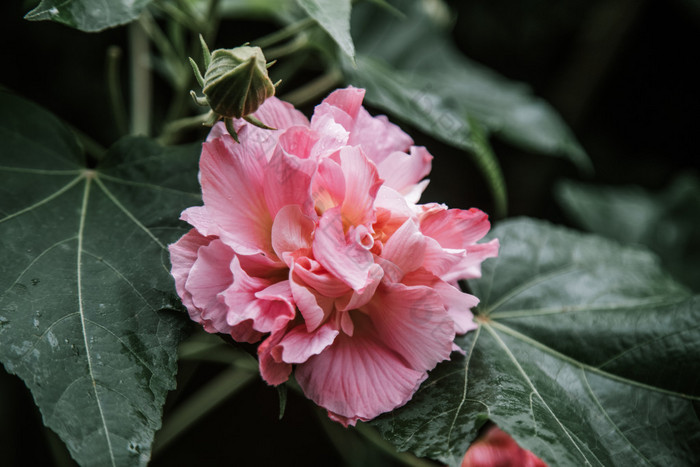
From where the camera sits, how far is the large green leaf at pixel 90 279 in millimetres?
414

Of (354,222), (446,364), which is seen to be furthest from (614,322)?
(354,222)

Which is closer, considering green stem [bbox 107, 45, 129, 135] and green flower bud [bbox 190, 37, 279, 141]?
green flower bud [bbox 190, 37, 279, 141]

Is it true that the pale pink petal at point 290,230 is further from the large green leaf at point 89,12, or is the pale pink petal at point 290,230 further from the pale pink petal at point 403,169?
the large green leaf at point 89,12

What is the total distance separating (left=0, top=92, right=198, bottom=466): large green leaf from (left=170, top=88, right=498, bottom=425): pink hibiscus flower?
0.06 metres

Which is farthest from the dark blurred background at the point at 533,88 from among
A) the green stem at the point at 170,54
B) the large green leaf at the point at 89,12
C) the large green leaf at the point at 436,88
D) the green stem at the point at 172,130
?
the large green leaf at the point at 89,12

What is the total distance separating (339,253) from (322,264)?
17 mm

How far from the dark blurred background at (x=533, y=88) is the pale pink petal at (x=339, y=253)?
2.60ft

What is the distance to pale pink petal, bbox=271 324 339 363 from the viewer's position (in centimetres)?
41

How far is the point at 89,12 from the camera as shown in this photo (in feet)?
1.61

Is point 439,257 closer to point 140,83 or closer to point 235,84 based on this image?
point 235,84

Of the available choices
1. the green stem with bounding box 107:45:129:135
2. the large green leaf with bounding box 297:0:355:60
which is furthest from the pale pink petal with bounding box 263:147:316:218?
the green stem with bounding box 107:45:129:135

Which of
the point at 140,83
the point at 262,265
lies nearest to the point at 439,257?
the point at 262,265

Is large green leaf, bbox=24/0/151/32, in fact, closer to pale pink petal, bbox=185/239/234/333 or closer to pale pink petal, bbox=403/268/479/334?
pale pink petal, bbox=185/239/234/333

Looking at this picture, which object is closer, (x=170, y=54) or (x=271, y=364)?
(x=271, y=364)
